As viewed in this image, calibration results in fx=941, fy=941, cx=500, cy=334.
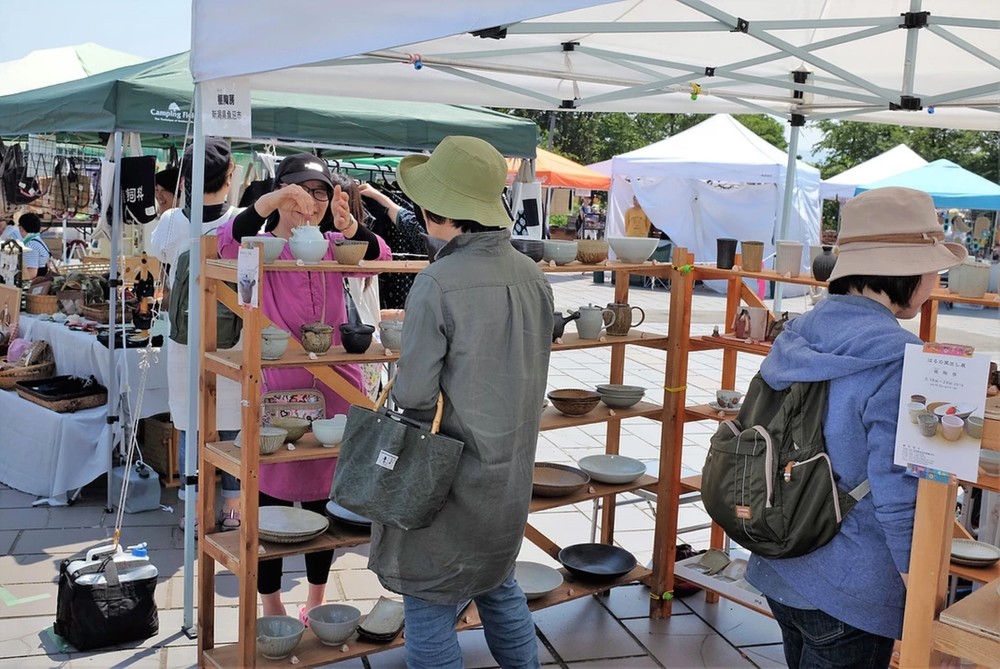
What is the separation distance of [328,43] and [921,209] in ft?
5.62

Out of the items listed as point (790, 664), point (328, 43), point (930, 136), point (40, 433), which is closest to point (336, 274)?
point (328, 43)

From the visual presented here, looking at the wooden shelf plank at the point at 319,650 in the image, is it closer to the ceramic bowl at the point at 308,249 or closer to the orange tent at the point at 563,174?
the ceramic bowl at the point at 308,249

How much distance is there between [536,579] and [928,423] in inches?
93.0

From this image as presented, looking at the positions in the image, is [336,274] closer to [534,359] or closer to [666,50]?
[534,359]

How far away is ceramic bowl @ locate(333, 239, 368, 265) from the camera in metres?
3.18

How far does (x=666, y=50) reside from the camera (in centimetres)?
522

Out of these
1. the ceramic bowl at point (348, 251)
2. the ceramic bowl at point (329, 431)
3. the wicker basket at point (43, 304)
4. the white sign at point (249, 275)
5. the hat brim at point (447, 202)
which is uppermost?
the hat brim at point (447, 202)

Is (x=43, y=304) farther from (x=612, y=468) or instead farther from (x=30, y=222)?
(x=612, y=468)

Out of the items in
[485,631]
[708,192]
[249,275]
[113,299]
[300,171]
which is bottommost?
[485,631]

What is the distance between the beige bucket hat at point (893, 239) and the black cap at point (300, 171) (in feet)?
6.93

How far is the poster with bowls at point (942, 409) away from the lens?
162 centimetres

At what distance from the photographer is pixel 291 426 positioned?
3.28 m

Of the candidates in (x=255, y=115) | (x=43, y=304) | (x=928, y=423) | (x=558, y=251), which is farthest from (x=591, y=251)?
(x=43, y=304)

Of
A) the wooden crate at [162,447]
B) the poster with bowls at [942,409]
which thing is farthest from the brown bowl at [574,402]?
the wooden crate at [162,447]
